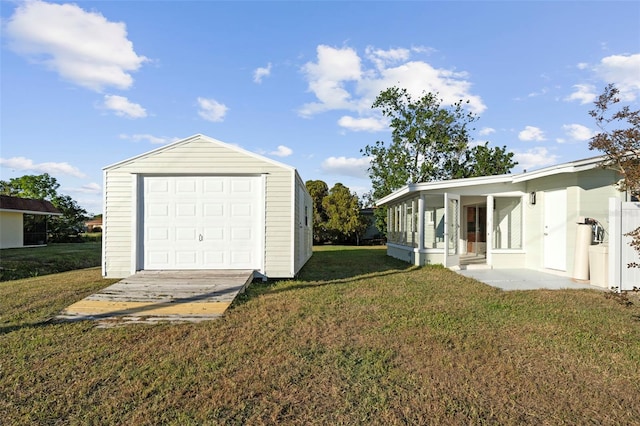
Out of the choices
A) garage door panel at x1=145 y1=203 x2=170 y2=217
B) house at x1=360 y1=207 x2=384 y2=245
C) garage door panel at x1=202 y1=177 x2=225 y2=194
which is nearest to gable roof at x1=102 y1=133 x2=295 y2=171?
garage door panel at x1=202 y1=177 x2=225 y2=194

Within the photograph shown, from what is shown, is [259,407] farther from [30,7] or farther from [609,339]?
[30,7]

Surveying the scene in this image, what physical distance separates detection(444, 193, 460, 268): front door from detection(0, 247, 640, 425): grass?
15.2ft

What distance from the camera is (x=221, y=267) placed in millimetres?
8586

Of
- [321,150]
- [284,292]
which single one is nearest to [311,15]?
[321,150]

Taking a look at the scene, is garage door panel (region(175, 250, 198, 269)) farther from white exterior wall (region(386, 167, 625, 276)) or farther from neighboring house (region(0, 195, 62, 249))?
neighboring house (region(0, 195, 62, 249))

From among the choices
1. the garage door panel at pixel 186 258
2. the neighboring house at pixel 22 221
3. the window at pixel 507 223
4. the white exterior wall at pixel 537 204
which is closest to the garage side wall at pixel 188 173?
the garage door panel at pixel 186 258

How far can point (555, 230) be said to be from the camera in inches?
374

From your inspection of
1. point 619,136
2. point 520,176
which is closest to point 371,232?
point 520,176

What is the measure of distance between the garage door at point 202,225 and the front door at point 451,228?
19.1ft

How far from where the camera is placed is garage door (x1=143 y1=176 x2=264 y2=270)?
859 centimetres

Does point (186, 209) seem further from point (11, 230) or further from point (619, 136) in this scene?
point (11, 230)

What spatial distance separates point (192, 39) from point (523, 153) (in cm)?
2352

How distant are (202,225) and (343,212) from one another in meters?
17.0

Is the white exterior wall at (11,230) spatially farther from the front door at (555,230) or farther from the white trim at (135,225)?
the front door at (555,230)
